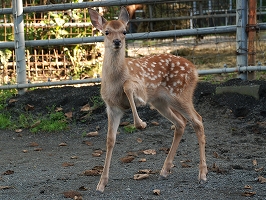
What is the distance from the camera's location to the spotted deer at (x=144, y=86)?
19.4 feet

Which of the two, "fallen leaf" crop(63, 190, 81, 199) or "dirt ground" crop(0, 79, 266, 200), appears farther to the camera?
"dirt ground" crop(0, 79, 266, 200)

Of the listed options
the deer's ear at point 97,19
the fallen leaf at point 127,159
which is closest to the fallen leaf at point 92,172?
the fallen leaf at point 127,159

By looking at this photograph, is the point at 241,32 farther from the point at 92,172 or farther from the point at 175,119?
the point at 92,172

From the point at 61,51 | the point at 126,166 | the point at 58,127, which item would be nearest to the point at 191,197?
the point at 126,166

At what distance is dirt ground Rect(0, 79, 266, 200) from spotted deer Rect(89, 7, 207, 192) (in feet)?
1.02

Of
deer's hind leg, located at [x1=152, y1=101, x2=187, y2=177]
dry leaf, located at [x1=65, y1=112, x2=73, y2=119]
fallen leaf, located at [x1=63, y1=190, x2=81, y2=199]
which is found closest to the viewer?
fallen leaf, located at [x1=63, y1=190, x2=81, y2=199]

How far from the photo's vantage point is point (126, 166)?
6.41 metres

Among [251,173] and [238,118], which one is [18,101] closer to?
[238,118]

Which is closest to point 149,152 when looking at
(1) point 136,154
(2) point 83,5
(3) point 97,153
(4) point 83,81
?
(1) point 136,154

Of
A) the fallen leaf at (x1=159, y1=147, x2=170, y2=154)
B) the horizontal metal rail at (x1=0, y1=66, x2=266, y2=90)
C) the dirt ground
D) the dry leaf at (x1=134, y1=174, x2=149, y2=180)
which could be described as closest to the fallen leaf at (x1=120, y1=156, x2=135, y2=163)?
the dirt ground

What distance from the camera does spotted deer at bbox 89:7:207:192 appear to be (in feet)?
19.4

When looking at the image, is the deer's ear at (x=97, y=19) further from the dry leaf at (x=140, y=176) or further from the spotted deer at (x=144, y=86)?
the dry leaf at (x=140, y=176)

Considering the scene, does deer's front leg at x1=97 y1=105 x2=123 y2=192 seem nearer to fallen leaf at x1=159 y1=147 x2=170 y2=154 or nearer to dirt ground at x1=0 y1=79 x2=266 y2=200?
dirt ground at x1=0 y1=79 x2=266 y2=200

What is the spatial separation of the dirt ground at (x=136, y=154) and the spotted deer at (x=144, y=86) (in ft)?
1.02
